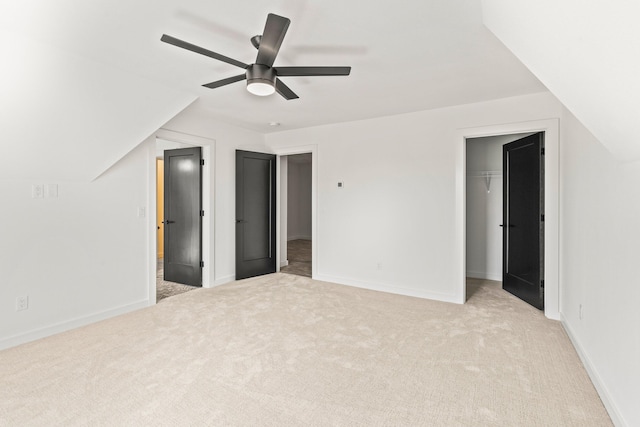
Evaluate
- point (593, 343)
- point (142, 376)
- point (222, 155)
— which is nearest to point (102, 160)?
point (222, 155)

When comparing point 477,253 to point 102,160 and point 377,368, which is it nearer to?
point 377,368

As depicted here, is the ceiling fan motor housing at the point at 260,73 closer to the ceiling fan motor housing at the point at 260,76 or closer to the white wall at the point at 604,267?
the ceiling fan motor housing at the point at 260,76

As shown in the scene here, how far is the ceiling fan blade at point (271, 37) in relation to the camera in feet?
5.84

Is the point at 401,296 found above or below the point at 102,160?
below

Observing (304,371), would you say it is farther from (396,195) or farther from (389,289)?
(396,195)

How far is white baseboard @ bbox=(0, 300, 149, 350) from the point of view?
283 centimetres

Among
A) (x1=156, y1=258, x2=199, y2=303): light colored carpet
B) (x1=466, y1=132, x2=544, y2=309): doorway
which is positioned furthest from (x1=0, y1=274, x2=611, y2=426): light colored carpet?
(x1=466, y1=132, x2=544, y2=309): doorway

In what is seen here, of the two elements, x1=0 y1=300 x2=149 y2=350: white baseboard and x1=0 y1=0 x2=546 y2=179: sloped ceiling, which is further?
x1=0 y1=300 x2=149 y2=350: white baseboard

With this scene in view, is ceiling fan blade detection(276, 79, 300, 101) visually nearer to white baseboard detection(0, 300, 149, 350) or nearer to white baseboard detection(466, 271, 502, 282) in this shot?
white baseboard detection(0, 300, 149, 350)

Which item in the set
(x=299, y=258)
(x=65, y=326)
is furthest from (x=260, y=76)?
(x=299, y=258)

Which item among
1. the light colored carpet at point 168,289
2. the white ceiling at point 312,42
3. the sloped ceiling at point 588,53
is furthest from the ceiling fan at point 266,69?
the light colored carpet at point 168,289

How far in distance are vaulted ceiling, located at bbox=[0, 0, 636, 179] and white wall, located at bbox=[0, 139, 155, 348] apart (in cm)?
26

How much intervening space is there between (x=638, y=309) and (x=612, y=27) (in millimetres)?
1408

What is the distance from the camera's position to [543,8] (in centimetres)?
118
